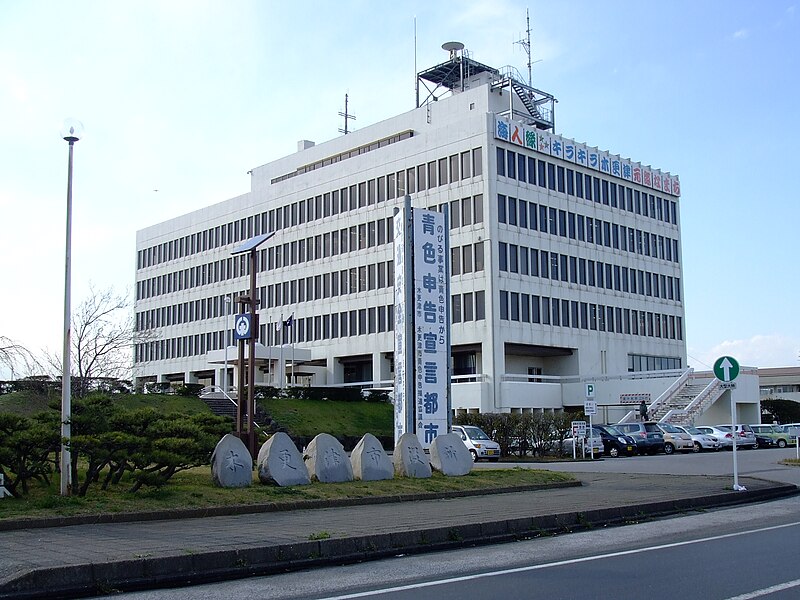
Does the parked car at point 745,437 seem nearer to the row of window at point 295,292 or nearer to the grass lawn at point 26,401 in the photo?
the row of window at point 295,292

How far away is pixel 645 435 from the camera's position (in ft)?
136

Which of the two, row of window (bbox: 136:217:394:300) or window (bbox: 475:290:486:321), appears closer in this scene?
window (bbox: 475:290:486:321)

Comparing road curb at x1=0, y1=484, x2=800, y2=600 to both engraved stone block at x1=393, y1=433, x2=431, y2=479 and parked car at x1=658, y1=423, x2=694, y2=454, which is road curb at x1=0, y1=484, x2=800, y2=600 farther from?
parked car at x1=658, y1=423, x2=694, y2=454

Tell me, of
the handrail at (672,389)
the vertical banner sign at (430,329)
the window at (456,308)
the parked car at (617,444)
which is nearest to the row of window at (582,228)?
the window at (456,308)

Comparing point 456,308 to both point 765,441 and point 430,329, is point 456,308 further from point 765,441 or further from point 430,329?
point 430,329

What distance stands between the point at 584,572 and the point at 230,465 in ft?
29.9

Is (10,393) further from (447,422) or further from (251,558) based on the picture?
(251,558)

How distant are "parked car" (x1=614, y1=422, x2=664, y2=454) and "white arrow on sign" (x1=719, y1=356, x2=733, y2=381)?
21097 millimetres

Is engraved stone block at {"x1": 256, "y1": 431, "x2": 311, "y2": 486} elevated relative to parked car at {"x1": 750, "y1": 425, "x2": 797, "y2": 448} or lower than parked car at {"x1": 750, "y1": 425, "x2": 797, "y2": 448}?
elevated

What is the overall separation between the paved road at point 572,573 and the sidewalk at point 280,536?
15.3 inches

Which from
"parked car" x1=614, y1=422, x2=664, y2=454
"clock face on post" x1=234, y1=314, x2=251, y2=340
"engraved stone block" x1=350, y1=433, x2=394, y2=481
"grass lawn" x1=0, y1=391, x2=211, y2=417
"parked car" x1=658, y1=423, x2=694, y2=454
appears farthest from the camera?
"parked car" x1=658, y1=423, x2=694, y2=454

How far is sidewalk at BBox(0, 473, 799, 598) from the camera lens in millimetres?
9438

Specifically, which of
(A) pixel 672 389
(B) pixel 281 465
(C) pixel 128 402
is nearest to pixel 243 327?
(B) pixel 281 465

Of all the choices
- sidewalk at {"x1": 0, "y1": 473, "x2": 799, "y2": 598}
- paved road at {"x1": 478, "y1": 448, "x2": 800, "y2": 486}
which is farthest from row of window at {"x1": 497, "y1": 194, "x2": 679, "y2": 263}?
sidewalk at {"x1": 0, "y1": 473, "x2": 799, "y2": 598}
